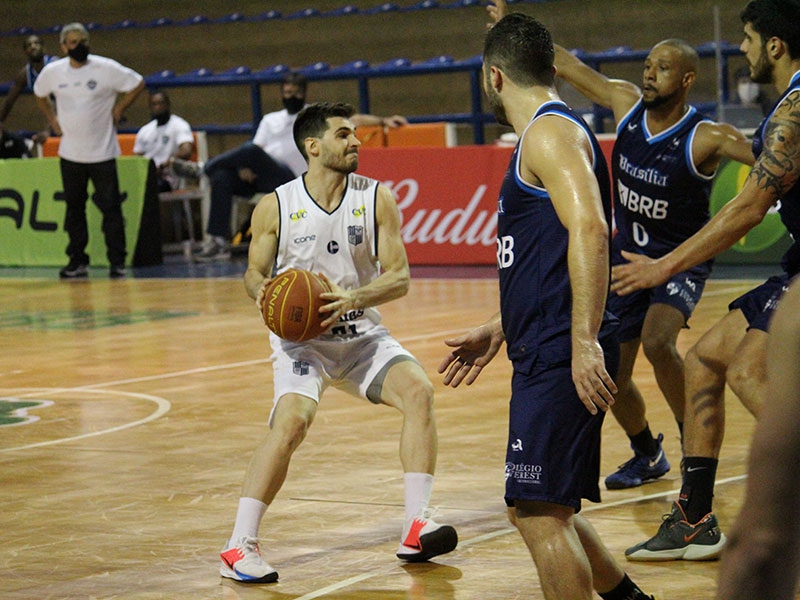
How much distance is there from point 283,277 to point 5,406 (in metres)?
4.01

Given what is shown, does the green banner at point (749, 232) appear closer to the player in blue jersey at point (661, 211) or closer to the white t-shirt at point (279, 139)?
the white t-shirt at point (279, 139)

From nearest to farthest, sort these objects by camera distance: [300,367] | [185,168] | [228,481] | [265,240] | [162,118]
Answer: [300,367], [265,240], [228,481], [185,168], [162,118]

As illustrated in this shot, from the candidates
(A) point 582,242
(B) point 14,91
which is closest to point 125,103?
(B) point 14,91

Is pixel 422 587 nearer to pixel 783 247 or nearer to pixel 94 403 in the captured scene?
pixel 94 403

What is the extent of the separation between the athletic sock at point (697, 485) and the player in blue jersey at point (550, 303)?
1.28 meters

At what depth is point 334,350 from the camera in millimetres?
5715

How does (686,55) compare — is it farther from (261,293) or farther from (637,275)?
(261,293)

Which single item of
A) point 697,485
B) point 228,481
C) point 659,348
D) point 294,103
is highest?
point 294,103

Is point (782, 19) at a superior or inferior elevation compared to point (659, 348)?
superior

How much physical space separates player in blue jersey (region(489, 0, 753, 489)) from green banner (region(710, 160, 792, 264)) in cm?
754

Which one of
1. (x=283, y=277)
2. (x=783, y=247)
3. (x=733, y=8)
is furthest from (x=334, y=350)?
(x=733, y=8)

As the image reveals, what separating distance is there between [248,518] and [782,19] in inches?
102

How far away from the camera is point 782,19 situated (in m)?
5.09

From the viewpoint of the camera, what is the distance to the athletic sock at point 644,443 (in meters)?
6.56
